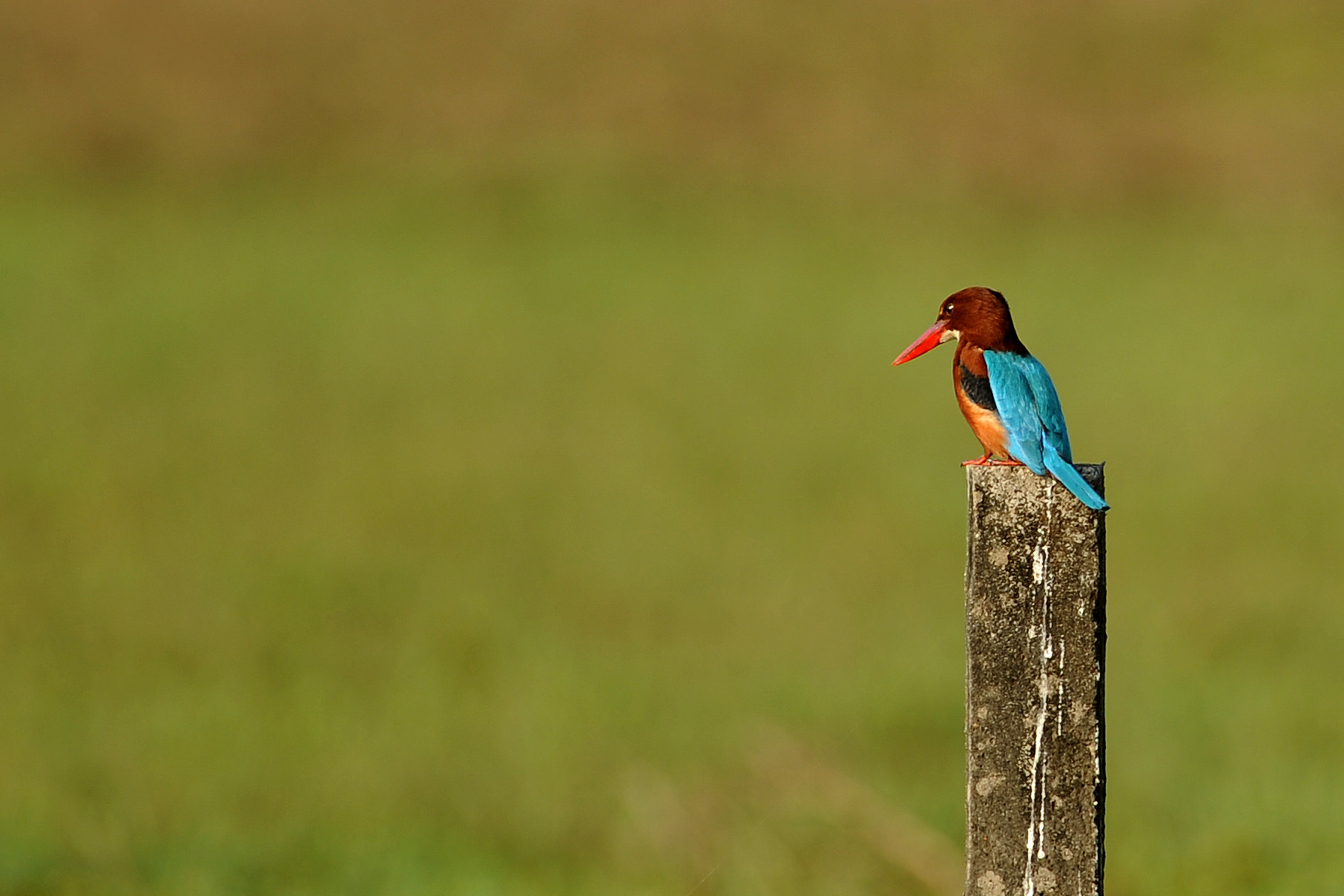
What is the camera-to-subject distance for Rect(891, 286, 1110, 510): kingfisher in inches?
98.4

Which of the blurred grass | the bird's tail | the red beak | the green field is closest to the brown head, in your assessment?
the red beak

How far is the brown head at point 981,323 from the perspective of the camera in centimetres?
272

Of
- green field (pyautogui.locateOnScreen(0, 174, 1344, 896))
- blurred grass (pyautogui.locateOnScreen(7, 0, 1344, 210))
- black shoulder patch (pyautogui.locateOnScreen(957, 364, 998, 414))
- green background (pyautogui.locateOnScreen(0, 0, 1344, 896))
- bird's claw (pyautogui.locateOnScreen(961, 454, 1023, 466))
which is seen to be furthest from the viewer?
blurred grass (pyautogui.locateOnScreen(7, 0, 1344, 210))

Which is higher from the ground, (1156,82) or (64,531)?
(1156,82)

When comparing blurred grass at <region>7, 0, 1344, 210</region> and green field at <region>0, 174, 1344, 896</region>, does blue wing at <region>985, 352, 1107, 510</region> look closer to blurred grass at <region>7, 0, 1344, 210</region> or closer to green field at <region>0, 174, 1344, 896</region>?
green field at <region>0, 174, 1344, 896</region>

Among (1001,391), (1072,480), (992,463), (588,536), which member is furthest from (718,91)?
(1072,480)

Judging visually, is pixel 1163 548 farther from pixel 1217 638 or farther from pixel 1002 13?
pixel 1002 13

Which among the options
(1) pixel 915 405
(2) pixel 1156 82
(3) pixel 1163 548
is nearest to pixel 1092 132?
(2) pixel 1156 82

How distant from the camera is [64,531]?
33.0 feet

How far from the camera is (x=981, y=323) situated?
2.73m

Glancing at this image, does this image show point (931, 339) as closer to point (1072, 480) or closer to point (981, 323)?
point (981, 323)

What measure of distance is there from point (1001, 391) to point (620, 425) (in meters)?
11.1

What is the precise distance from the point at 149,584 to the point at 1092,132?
64.7ft

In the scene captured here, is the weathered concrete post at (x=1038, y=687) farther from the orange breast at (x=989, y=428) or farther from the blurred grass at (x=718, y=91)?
the blurred grass at (x=718, y=91)
